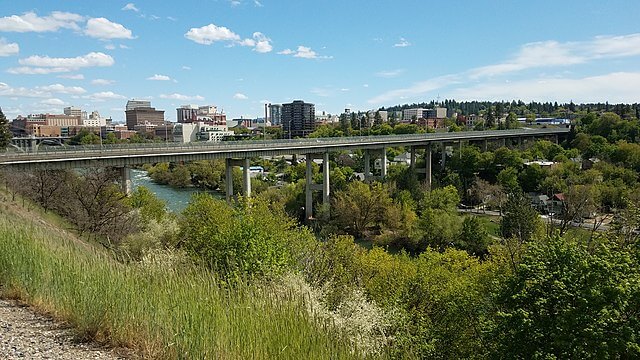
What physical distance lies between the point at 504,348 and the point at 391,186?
42.4 metres

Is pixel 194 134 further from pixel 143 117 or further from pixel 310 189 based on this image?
pixel 143 117

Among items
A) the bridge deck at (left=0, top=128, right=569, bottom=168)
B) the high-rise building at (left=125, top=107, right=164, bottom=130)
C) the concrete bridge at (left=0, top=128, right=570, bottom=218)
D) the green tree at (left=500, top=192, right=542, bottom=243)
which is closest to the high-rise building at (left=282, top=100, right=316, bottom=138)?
the high-rise building at (left=125, top=107, right=164, bottom=130)

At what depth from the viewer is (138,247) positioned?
949 inches

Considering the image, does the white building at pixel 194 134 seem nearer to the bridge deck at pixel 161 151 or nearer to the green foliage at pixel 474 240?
the bridge deck at pixel 161 151

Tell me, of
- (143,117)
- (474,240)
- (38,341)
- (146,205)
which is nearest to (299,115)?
(143,117)

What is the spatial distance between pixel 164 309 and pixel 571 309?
24.7 ft

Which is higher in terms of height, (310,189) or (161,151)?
(161,151)

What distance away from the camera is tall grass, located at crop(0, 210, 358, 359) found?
4.66 m

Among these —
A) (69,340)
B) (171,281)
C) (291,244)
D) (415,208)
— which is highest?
(171,281)

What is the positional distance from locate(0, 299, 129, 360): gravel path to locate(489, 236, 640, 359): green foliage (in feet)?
24.6

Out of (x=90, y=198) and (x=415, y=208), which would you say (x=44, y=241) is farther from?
(x=415, y=208)

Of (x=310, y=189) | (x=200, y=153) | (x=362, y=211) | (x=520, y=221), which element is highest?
(x=200, y=153)

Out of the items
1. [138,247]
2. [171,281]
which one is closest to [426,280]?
[171,281]

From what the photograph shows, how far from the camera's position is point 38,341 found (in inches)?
199
